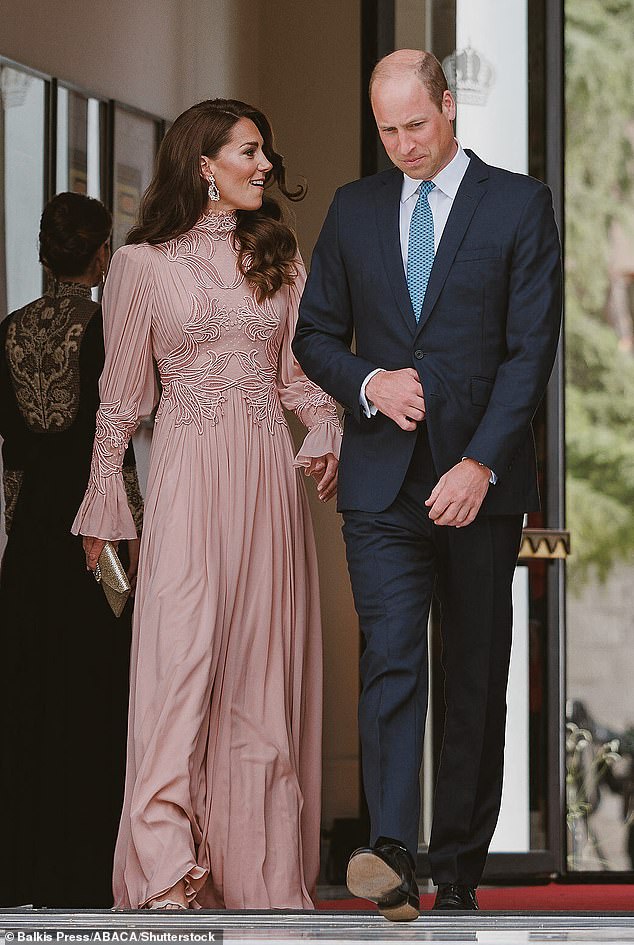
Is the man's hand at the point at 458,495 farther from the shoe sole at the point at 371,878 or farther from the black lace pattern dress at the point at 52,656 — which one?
the black lace pattern dress at the point at 52,656

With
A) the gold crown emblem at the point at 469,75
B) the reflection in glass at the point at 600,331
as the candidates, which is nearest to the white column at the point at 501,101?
the gold crown emblem at the point at 469,75

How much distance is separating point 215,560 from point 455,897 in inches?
36.1

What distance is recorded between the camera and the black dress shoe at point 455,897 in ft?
11.2

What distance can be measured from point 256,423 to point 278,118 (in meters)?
1.47

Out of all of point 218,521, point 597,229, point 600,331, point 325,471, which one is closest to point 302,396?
point 325,471

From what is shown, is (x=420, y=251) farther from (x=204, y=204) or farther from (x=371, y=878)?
(x=371, y=878)

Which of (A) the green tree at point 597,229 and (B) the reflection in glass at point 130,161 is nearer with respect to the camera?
(B) the reflection in glass at point 130,161

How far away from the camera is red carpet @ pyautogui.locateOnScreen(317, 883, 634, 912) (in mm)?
4445

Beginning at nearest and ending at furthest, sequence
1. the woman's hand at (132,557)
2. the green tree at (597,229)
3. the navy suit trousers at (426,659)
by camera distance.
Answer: the navy suit trousers at (426,659)
the woman's hand at (132,557)
the green tree at (597,229)

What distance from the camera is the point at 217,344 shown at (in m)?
3.84

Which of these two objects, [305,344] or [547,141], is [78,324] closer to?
[305,344]

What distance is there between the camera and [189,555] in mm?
3812

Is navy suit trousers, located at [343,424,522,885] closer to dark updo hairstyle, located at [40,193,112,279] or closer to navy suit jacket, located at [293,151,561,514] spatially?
navy suit jacket, located at [293,151,561,514]

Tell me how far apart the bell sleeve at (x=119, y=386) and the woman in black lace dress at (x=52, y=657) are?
0.34m
